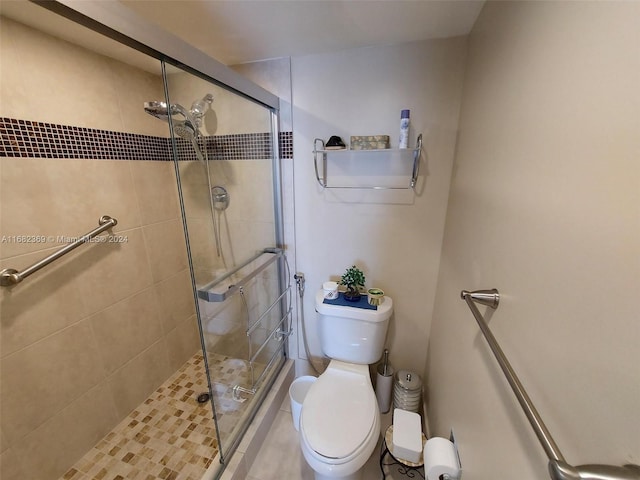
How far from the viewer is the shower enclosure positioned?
3.53 feet

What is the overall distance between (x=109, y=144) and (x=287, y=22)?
118cm

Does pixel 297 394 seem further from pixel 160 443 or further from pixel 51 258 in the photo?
pixel 51 258

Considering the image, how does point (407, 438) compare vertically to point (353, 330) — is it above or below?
below

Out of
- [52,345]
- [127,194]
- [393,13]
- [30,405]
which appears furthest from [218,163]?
[30,405]

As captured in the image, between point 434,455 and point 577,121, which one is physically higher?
point 577,121

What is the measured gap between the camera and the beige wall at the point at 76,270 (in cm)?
110

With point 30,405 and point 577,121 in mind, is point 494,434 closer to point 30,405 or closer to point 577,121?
point 577,121

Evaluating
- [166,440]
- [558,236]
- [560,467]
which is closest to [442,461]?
[560,467]

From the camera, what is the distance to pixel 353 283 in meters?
1.52

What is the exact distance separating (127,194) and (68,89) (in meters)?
0.56

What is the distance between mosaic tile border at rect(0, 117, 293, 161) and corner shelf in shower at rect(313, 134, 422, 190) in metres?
0.24

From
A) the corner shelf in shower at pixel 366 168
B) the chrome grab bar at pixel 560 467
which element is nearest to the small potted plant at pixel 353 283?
the corner shelf in shower at pixel 366 168

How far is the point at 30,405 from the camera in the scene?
3.84ft

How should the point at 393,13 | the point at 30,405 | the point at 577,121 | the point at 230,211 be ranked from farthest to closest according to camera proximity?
the point at 230,211 < the point at 30,405 < the point at 393,13 < the point at 577,121
